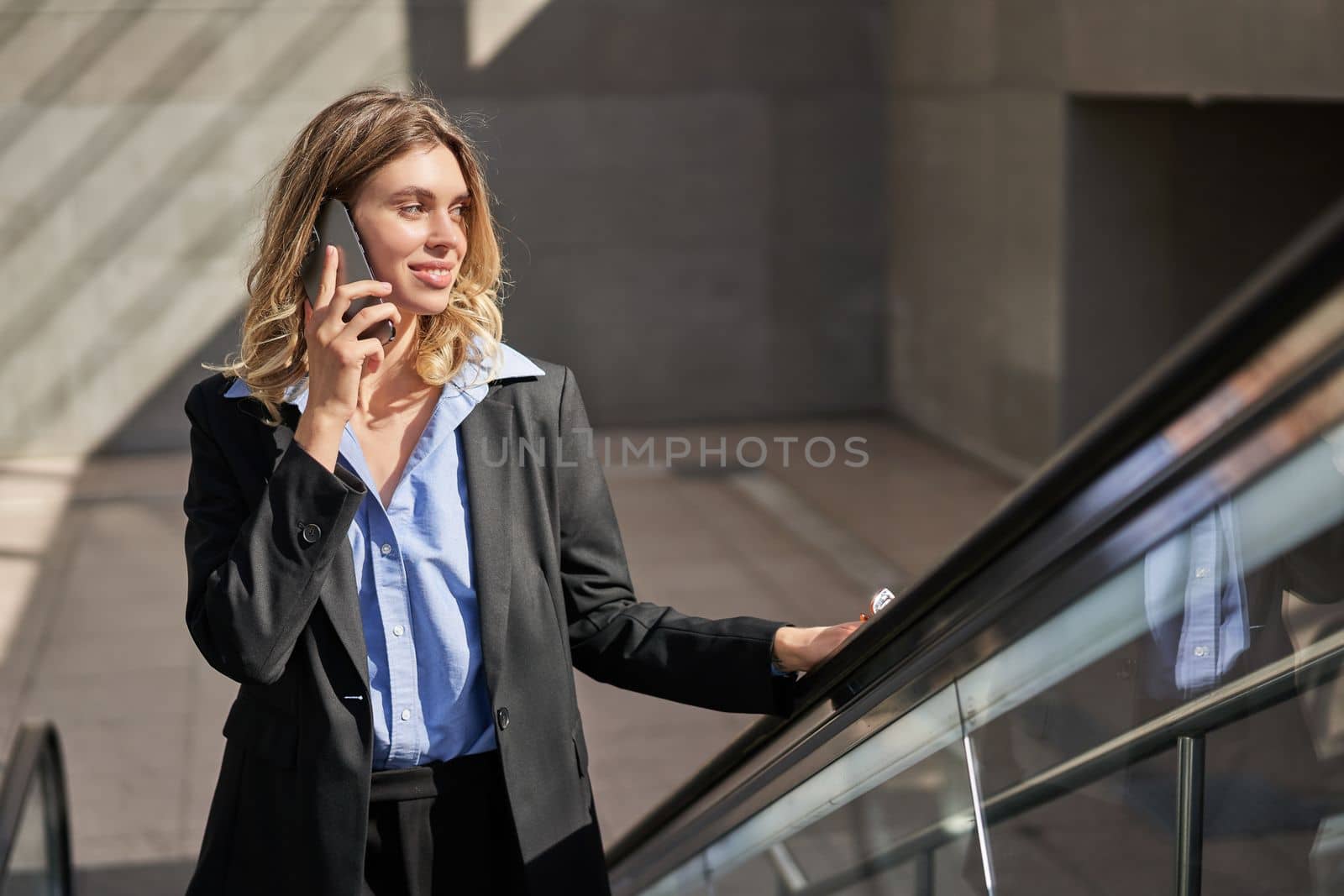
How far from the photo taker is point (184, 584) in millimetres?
8555

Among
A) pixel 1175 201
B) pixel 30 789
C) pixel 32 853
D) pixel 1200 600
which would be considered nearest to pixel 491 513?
pixel 1200 600

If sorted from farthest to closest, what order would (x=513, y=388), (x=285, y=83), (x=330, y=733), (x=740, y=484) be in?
(x=285, y=83), (x=740, y=484), (x=513, y=388), (x=330, y=733)

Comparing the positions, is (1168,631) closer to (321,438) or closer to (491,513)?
(491,513)

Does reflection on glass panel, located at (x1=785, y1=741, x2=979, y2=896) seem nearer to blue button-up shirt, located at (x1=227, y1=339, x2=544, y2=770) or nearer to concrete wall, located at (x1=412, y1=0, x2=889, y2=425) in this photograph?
blue button-up shirt, located at (x1=227, y1=339, x2=544, y2=770)

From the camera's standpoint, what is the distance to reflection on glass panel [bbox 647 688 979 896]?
214cm

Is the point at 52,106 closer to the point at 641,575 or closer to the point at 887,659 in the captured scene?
A: the point at 641,575

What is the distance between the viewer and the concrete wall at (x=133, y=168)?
1132cm

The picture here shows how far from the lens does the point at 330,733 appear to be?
2059mm

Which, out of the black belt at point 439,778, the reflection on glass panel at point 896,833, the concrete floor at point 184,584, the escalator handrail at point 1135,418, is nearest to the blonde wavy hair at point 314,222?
the black belt at point 439,778

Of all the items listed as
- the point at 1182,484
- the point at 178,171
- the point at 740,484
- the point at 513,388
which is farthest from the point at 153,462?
the point at 1182,484

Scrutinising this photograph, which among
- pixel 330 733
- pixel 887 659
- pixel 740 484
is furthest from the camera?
pixel 740 484

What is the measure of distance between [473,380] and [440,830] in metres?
0.67

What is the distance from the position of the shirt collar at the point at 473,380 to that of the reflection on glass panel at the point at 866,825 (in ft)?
2.53

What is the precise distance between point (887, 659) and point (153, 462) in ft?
35.6
